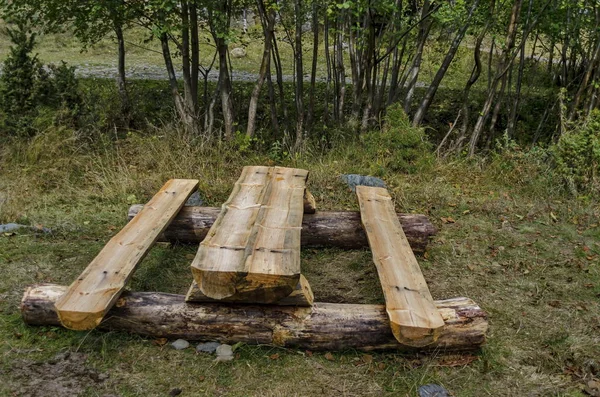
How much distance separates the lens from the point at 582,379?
286 cm

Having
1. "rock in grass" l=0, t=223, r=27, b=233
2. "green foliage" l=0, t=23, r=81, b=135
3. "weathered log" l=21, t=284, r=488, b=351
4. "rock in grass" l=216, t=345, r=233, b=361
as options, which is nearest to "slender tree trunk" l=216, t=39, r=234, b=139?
"green foliage" l=0, t=23, r=81, b=135

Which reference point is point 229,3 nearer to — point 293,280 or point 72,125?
point 72,125

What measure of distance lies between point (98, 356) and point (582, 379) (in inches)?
108

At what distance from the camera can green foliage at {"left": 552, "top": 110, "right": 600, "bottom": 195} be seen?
595 centimetres

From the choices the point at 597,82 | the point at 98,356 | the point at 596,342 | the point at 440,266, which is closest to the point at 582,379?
the point at 596,342

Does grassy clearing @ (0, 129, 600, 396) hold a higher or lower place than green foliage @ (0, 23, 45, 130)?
lower

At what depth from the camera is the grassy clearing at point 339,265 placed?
2844mm

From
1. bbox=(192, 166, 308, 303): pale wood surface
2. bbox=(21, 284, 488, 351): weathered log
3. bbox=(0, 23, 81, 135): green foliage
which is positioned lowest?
bbox=(21, 284, 488, 351): weathered log

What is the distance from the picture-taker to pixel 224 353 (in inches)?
117

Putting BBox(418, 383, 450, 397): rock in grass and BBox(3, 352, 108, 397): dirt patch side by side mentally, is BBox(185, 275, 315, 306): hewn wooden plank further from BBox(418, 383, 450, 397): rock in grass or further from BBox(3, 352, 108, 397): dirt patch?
BBox(418, 383, 450, 397): rock in grass

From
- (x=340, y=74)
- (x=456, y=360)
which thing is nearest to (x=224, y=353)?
(x=456, y=360)

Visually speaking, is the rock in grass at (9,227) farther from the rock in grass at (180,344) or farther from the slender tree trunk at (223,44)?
the slender tree trunk at (223,44)

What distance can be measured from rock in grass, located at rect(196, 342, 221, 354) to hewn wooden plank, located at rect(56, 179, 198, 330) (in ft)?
1.88

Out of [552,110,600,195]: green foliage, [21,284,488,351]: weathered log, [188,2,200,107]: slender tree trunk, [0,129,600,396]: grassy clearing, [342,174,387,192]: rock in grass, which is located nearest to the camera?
[0,129,600,396]: grassy clearing
